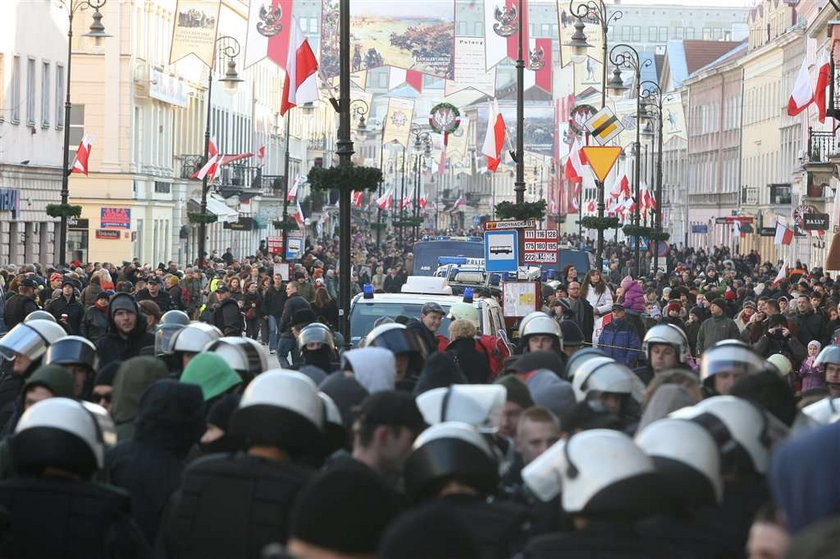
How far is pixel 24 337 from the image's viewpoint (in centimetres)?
1212

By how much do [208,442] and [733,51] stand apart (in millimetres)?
103918

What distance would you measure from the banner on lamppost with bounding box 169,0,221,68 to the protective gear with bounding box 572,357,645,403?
117 ft

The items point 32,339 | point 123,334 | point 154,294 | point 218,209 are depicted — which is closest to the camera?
point 32,339

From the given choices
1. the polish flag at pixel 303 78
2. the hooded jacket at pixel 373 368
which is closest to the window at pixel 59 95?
the polish flag at pixel 303 78

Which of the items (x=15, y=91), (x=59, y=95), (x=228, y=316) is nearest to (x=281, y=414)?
(x=228, y=316)

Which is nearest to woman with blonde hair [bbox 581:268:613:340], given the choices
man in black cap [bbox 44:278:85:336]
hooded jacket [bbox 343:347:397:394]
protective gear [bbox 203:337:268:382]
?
man in black cap [bbox 44:278:85:336]

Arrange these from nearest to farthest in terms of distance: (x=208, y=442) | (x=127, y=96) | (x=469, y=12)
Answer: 1. (x=208, y=442)
2. (x=469, y=12)
3. (x=127, y=96)

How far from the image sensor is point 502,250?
28.9 metres

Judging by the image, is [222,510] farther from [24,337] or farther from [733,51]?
[733,51]

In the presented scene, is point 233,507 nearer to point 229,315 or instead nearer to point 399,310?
point 399,310

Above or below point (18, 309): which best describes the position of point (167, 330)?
above

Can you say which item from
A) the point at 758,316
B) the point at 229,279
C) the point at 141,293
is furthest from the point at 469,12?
the point at 758,316

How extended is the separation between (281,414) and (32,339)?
524 centimetres

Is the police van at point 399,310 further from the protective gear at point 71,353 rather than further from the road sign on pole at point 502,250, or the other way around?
the protective gear at point 71,353
